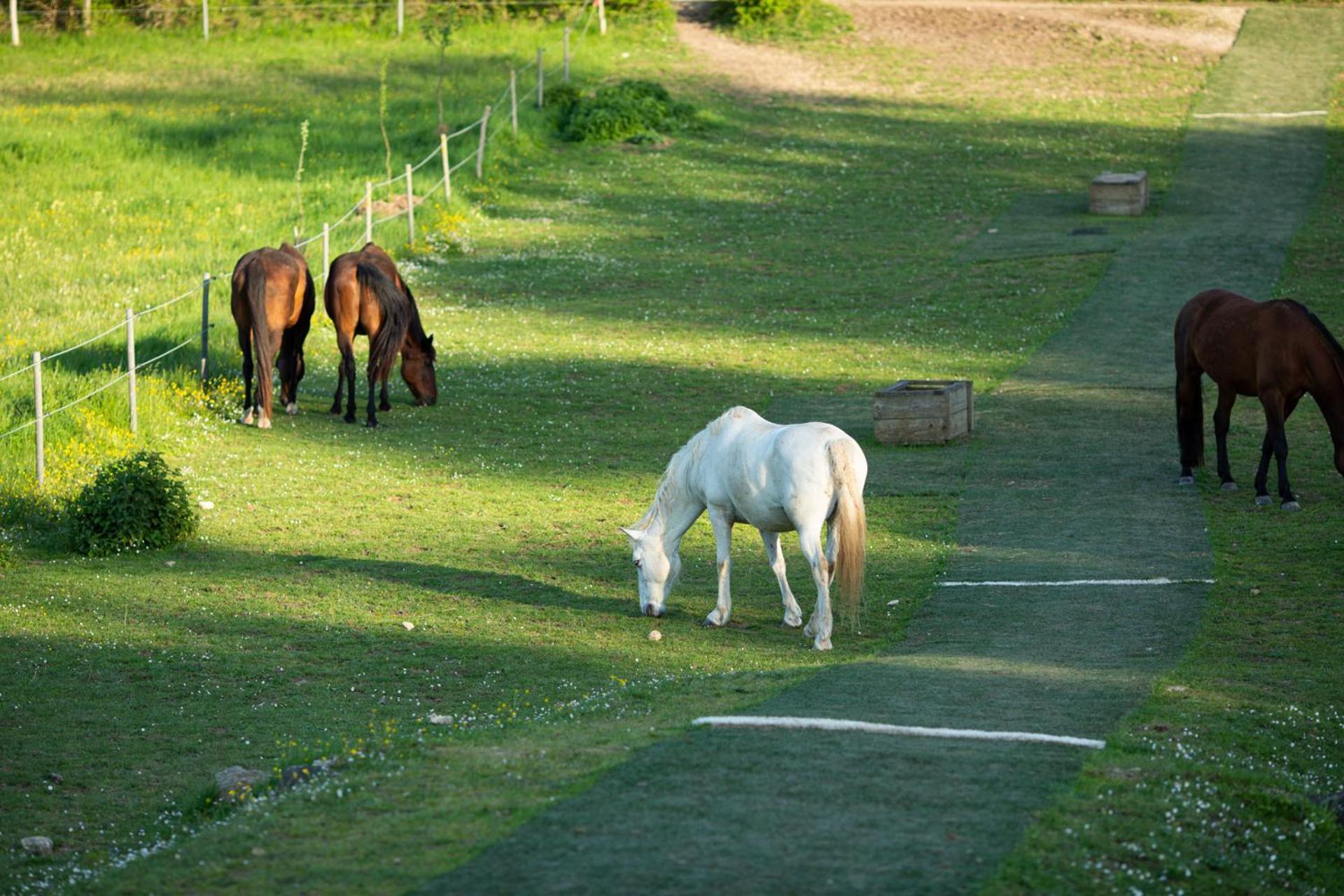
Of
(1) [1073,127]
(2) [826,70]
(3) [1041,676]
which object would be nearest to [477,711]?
(3) [1041,676]

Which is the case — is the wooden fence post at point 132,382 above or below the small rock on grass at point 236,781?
above

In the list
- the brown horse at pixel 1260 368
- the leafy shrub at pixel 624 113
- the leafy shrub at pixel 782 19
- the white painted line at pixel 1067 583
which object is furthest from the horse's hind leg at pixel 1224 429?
the leafy shrub at pixel 782 19

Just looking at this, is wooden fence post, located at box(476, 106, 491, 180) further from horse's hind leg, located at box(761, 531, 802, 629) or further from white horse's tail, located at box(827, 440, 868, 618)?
white horse's tail, located at box(827, 440, 868, 618)

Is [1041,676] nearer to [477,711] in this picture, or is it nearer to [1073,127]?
[477,711]

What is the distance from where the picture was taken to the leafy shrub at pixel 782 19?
42656mm

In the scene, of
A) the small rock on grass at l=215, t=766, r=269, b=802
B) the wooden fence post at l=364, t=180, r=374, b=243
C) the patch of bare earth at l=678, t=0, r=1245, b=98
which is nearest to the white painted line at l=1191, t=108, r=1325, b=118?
the patch of bare earth at l=678, t=0, r=1245, b=98

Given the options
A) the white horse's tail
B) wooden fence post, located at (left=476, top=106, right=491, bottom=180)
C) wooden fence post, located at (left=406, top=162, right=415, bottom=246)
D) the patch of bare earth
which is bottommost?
the white horse's tail

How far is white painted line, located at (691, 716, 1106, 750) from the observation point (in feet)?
26.6

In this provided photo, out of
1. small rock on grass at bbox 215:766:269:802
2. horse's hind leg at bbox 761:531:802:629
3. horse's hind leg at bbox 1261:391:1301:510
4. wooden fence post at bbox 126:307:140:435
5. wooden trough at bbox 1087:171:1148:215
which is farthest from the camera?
wooden trough at bbox 1087:171:1148:215

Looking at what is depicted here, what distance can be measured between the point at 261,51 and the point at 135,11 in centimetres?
514

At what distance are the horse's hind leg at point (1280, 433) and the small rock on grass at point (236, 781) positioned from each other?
423 inches

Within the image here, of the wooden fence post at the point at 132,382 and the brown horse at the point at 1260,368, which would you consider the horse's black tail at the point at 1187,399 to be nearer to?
the brown horse at the point at 1260,368

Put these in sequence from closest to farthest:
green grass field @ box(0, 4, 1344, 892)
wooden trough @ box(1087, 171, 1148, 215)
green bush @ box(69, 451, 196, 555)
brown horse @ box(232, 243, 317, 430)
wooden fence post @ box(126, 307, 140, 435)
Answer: green grass field @ box(0, 4, 1344, 892), green bush @ box(69, 451, 196, 555), wooden fence post @ box(126, 307, 140, 435), brown horse @ box(232, 243, 317, 430), wooden trough @ box(1087, 171, 1148, 215)

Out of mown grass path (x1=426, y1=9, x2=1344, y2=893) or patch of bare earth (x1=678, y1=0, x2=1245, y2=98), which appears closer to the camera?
mown grass path (x1=426, y1=9, x2=1344, y2=893)
